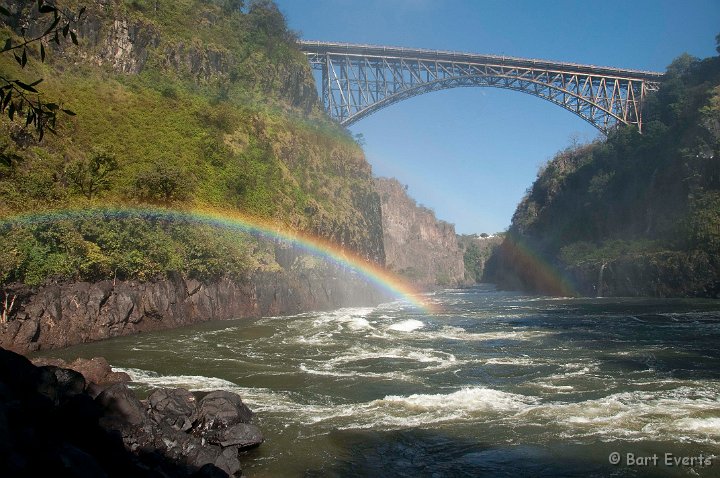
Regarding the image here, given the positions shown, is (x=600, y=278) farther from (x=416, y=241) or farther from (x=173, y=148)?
(x=416, y=241)

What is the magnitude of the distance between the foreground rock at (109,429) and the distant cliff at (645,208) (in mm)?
42736

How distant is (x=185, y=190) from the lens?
3066cm

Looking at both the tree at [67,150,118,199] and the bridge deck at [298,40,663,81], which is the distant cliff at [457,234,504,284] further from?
the tree at [67,150,118,199]

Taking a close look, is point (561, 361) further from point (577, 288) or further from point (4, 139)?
point (577, 288)

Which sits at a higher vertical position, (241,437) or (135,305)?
(135,305)

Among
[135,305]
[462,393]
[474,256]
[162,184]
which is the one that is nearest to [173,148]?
[162,184]

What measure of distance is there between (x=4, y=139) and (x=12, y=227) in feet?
20.6

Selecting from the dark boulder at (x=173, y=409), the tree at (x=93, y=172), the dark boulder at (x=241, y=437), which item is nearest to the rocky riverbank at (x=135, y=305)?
the tree at (x=93, y=172)

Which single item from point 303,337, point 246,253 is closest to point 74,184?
point 246,253

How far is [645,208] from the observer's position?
186 feet

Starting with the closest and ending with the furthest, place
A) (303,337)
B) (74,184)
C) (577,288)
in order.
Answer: (303,337), (74,184), (577,288)

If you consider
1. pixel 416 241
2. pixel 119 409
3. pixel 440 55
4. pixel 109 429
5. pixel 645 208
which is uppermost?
pixel 440 55

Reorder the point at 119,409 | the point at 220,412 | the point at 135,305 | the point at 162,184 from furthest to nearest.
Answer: the point at 162,184 < the point at 135,305 < the point at 220,412 < the point at 119,409

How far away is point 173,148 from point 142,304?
14.5 m
